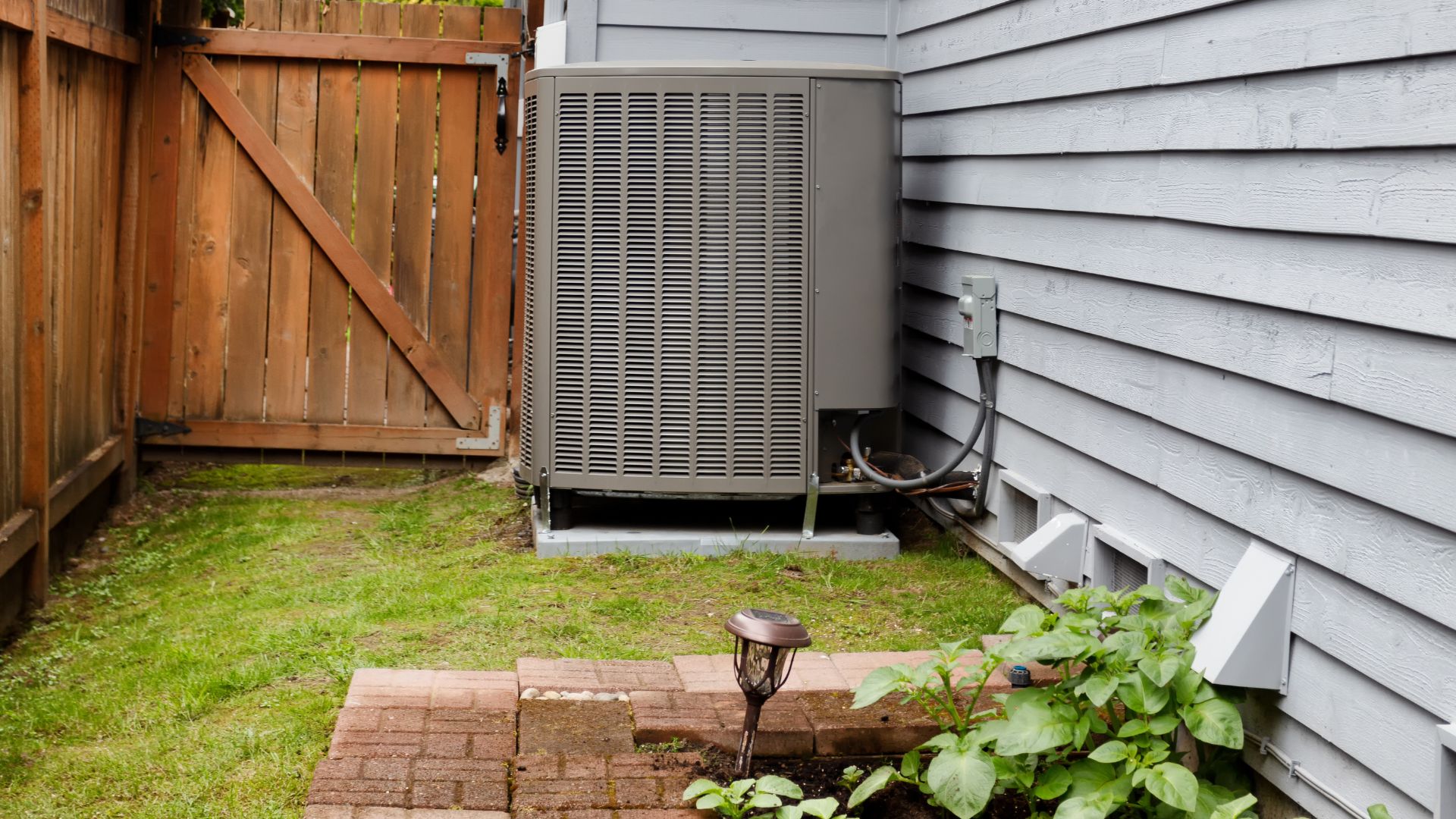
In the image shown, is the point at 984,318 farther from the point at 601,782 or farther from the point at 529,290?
the point at 601,782

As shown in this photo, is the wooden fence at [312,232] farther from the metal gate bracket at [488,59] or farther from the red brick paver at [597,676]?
the red brick paver at [597,676]

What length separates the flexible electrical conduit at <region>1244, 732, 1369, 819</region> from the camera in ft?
7.88

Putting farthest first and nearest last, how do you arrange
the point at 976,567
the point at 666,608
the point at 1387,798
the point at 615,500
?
the point at 615,500 → the point at 976,567 → the point at 666,608 → the point at 1387,798

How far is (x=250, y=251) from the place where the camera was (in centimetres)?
620

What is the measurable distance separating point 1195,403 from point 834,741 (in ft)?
3.55

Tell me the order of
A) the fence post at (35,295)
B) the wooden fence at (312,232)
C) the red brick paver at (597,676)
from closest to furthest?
the red brick paver at (597,676)
the fence post at (35,295)
the wooden fence at (312,232)

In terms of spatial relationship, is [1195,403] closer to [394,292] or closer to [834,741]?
[834,741]

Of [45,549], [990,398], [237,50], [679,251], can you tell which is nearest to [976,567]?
[990,398]

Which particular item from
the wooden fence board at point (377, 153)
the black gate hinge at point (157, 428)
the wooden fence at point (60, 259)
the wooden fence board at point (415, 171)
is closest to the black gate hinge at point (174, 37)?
the wooden fence at point (60, 259)

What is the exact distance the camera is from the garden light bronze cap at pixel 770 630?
2.62 meters

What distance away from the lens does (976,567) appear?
464 centimetres

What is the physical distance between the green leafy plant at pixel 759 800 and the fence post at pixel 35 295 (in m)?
2.79

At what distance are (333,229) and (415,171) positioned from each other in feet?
1.45

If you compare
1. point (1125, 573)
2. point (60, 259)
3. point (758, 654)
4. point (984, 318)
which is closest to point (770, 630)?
point (758, 654)
